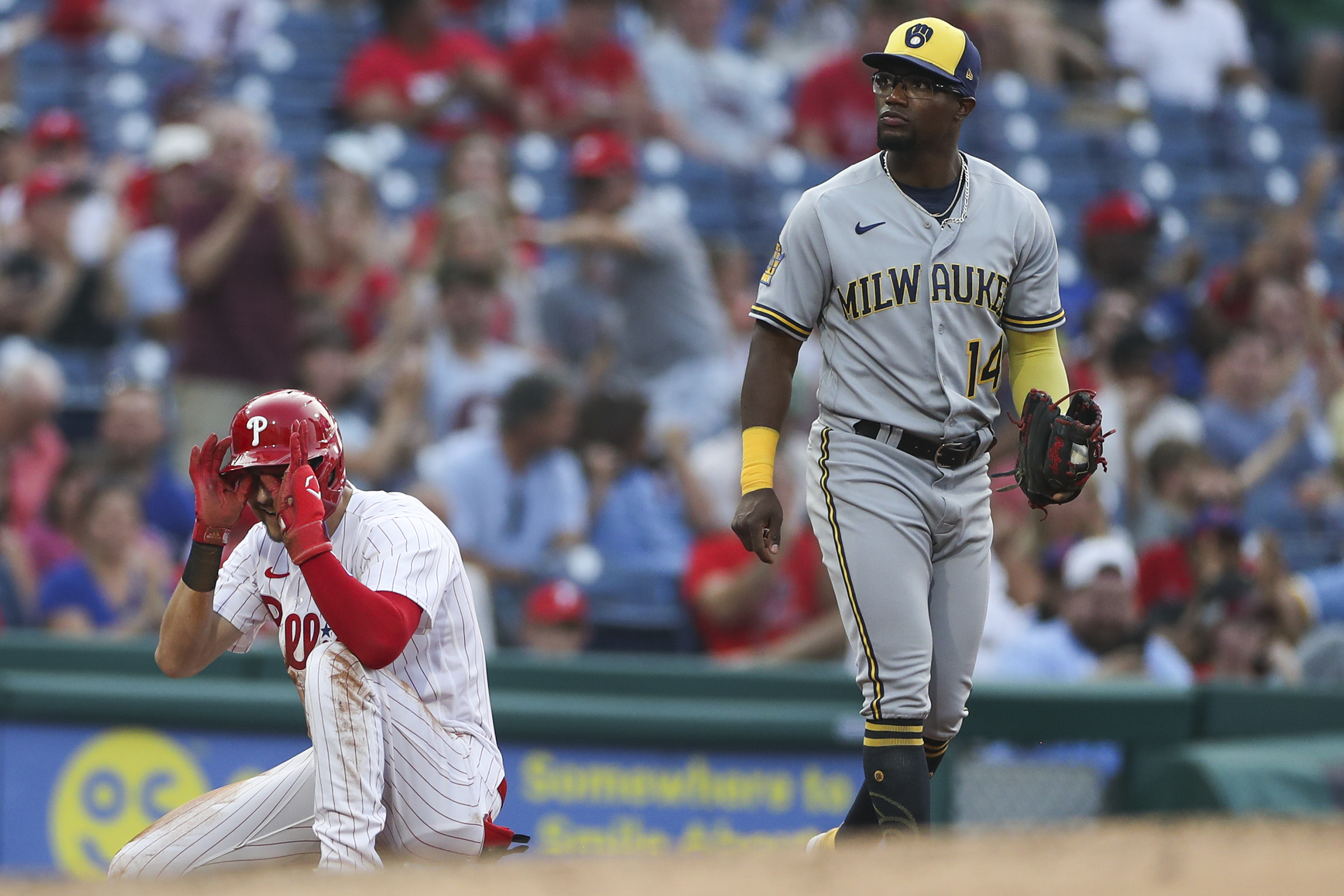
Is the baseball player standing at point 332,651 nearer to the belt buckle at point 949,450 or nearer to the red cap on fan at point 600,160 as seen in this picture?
the belt buckle at point 949,450

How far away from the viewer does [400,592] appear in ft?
11.7

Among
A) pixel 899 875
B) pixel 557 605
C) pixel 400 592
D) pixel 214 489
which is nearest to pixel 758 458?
pixel 400 592

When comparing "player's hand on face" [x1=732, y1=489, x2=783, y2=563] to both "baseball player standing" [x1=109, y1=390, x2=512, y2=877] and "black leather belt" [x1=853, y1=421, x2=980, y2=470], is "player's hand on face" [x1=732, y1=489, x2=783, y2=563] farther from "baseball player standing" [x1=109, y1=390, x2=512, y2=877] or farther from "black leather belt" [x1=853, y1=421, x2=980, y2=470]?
"baseball player standing" [x1=109, y1=390, x2=512, y2=877]

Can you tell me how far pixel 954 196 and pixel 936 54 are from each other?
0.31 meters

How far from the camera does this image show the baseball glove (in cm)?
364

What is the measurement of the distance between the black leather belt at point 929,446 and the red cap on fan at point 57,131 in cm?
607

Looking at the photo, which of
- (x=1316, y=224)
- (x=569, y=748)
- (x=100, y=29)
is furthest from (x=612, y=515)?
(x=1316, y=224)

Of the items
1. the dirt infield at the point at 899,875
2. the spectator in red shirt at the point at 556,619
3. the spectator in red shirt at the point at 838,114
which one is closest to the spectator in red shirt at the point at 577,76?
the spectator in red shirt at the point at 838,114

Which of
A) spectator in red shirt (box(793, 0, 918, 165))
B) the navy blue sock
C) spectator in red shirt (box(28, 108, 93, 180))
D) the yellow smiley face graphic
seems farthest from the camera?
spectator in red shirt (box(793, 0, 918, 165))

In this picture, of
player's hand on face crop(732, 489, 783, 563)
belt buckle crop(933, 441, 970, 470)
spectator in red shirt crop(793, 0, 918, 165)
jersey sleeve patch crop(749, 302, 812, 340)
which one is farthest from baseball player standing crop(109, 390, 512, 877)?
spectator in red shirt crop(793, 0, 918, 165)

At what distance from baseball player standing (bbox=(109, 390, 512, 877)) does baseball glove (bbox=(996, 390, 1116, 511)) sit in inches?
50.0

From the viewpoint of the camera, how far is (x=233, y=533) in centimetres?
685

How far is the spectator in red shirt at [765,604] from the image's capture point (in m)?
6.58

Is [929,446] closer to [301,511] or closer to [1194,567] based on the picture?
[301,511]
